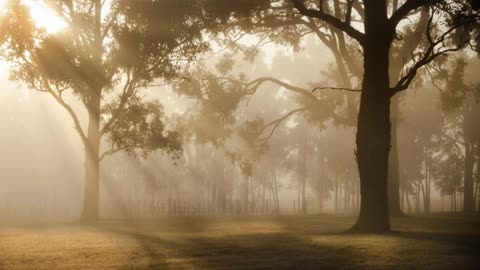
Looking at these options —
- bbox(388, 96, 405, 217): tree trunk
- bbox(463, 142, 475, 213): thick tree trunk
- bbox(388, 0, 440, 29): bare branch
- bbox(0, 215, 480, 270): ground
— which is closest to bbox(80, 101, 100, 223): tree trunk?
bbox(0, 215, 480, 270): ground

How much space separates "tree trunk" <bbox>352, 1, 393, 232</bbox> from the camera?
2322cm

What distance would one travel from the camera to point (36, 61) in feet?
111

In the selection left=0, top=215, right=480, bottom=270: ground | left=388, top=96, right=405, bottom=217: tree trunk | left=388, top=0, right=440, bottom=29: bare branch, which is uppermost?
left=388, top=0, right=440, bottom=29: bare branch

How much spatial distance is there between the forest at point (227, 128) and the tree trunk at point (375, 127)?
49mm

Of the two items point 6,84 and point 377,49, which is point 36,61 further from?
point 6,84

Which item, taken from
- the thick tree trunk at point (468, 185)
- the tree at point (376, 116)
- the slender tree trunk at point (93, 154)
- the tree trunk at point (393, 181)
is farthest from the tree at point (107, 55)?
the thick tree trunk at point (468, 185)

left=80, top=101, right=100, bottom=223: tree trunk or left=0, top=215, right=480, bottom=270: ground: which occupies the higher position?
left=80, top=101, right=100, bottom=223: tree trunk

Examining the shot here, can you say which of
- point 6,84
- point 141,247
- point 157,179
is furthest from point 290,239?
point 6,84

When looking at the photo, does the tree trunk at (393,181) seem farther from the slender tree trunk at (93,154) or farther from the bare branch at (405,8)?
the slender tree trunk at (93,154)

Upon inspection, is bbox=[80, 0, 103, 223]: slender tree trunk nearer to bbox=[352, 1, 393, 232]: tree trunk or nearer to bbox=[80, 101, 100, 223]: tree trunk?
bbox=[80, 101, 100, 223]: tree trunk

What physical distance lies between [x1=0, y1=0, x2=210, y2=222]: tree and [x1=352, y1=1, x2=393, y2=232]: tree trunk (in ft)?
26.4

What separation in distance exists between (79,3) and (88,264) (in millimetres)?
26138

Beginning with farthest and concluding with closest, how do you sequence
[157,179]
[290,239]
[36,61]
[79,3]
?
[157,179] → [79,3] → [36,61] → [290,239]

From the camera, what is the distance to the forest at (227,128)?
18.2 m
